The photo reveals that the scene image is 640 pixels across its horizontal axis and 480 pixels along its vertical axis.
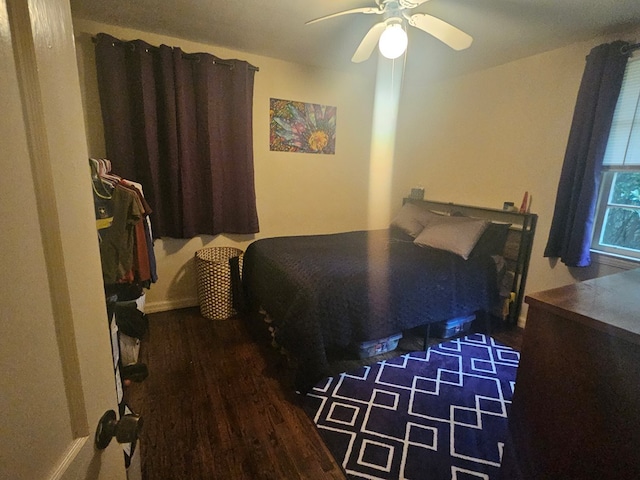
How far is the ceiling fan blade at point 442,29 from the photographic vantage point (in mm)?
1692

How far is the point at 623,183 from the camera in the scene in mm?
2213

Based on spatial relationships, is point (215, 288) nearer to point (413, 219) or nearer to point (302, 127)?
point (302, 127)

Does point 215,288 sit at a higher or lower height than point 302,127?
lower

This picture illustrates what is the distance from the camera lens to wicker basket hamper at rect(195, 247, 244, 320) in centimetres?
266

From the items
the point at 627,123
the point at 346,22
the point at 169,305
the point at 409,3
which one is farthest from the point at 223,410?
the point at 627,123

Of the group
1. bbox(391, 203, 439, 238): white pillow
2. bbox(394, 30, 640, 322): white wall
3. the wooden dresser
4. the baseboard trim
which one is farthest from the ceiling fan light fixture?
the baseboard trim

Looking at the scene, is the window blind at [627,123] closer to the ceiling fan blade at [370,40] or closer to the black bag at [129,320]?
the ceiling fan blade at [370,40]

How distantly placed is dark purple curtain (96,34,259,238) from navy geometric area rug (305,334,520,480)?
1.75 m

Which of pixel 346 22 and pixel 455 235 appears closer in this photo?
pixel 346 22

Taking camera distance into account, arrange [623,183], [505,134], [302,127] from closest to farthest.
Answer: [623,183] < [505,134] < [302,127]

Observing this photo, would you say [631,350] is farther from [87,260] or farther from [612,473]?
[87,260]

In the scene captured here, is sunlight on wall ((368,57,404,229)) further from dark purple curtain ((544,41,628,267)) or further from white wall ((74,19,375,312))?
dark purple curtain ((544,41,628,267))

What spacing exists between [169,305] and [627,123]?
3774mm

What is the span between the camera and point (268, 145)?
10.1 feet
